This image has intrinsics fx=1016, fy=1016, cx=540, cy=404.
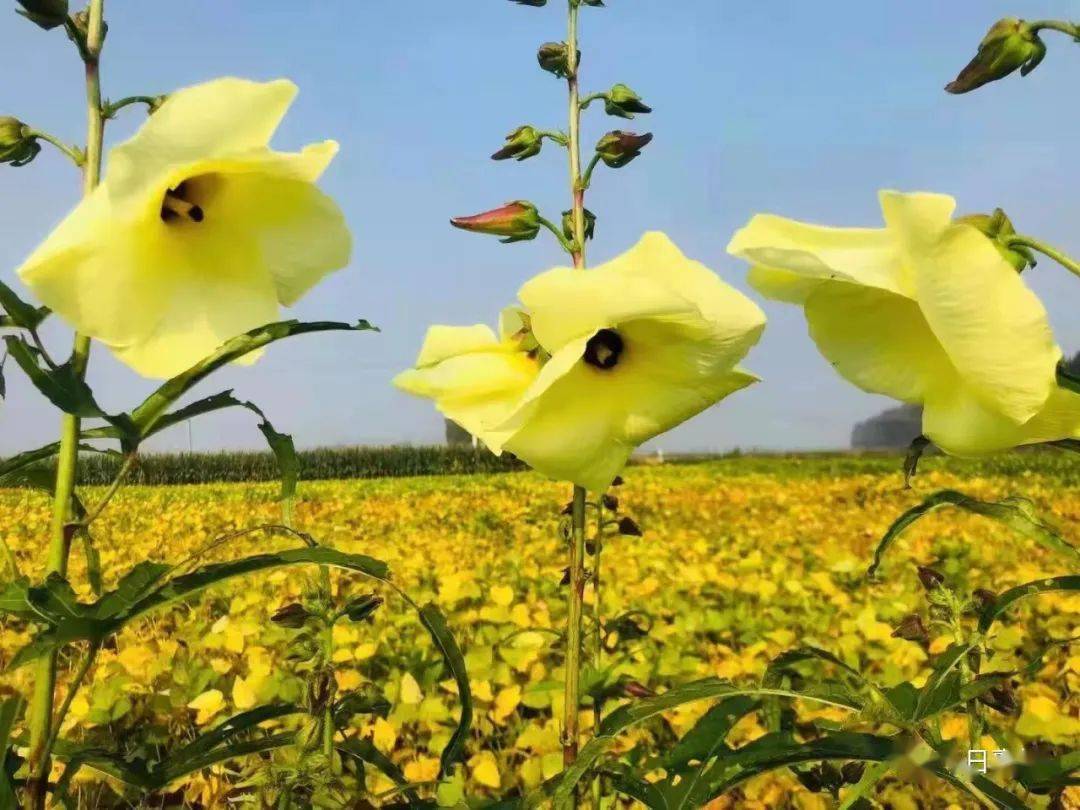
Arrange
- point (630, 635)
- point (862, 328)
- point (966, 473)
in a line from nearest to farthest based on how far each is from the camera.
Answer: point (862, 328) → point (630, 635) → point (966, 473)

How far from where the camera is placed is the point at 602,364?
1.13 m

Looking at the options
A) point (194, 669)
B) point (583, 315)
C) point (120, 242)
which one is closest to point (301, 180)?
point (120, 242)

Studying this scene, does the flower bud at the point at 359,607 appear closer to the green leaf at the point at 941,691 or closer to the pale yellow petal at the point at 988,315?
the green leaf at the point at 941,691

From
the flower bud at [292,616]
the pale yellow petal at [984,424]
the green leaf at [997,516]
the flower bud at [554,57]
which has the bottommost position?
the flower bud at [292,616]

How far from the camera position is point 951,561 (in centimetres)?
482

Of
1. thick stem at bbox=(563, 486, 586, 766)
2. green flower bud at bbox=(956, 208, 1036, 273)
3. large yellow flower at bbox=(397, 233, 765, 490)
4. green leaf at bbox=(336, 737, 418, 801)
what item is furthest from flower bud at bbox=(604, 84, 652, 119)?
green leaf at bbox=(336, 737, 418, 801)

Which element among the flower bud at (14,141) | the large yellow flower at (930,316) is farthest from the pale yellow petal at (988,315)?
the flower bud at (14,141)

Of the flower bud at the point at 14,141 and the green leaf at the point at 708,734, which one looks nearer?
the flower bud at the point at 14,141

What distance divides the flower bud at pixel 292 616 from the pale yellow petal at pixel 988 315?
38.0 inches

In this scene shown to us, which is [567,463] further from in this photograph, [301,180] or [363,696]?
[363,696]

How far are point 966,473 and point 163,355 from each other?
1266 cm

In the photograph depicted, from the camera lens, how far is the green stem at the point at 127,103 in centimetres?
114

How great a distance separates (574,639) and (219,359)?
58cm

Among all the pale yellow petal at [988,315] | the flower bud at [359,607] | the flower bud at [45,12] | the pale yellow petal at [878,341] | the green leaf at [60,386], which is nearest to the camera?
the pale yellow petal at [988,315]
